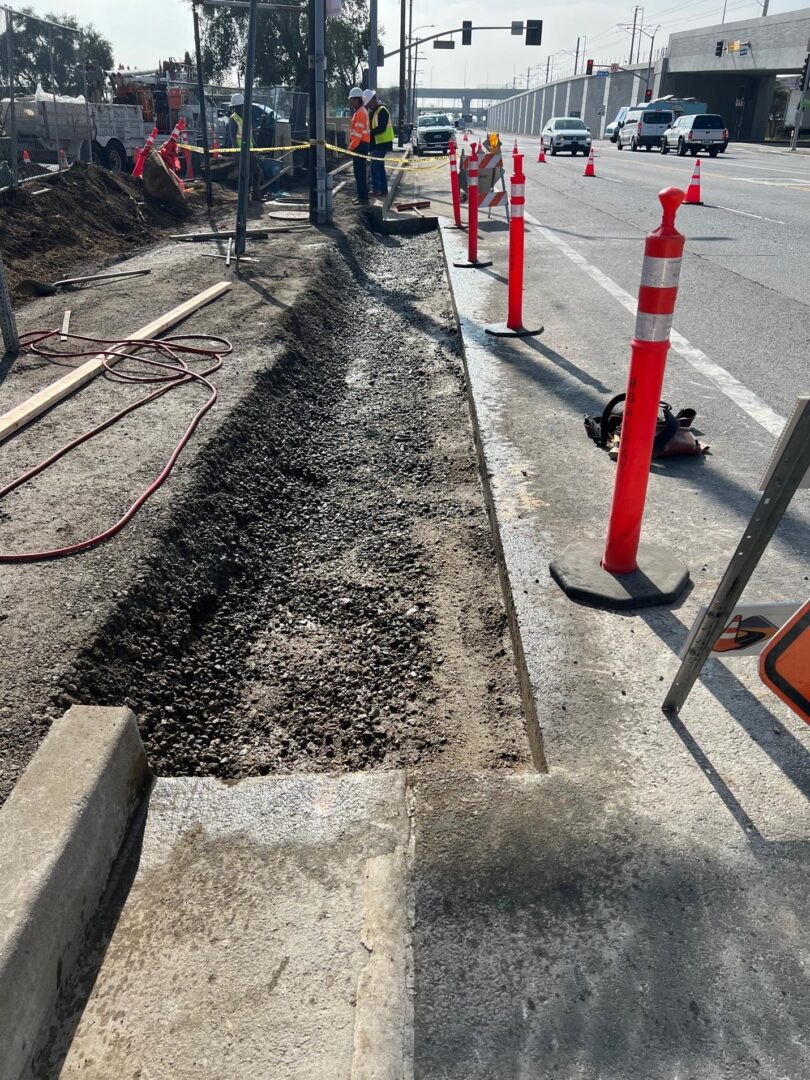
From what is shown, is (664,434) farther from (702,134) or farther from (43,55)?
(702,134)

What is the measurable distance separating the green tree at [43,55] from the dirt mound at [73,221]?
1482mm

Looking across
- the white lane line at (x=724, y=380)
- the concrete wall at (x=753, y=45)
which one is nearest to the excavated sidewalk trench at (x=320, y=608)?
the white lane line at (x=724, y=380)

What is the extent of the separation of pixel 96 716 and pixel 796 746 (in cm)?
211

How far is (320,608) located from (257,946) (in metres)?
2.23

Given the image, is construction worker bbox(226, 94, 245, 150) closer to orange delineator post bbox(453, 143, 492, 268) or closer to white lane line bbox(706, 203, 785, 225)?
orange delineator post bbox(453, 143, 492, 268)

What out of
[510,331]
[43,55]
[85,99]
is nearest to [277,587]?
[510,331]

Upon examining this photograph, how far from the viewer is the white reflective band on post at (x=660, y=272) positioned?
109 inches

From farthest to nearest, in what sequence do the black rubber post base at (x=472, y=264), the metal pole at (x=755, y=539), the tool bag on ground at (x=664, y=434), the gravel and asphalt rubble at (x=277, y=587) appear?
the black rubber post base at (x=472, y=264) → the tool bag on ground at (x=664, y=434) → the gravel and asphalt rubble at (x=277, y=587) → the metal pole at (x=755, y=539)

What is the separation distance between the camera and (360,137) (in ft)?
52.9

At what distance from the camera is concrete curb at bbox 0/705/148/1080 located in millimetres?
1702

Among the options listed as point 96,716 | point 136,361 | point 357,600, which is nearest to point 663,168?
point 136,361

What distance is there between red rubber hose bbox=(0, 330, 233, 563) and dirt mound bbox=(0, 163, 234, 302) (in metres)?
2.92

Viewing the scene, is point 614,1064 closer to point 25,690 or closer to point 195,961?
point 195,961

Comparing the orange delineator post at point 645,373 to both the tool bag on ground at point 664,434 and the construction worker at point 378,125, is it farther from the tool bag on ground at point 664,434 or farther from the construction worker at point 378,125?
the construction worker at point 378,125
